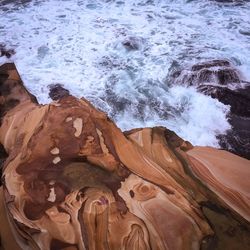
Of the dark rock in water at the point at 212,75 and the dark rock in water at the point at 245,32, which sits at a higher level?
the dark rock in water at the point at 245,32

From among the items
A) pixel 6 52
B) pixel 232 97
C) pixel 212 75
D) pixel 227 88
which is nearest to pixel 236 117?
pixel 232 97

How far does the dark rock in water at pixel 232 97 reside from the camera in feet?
13.5

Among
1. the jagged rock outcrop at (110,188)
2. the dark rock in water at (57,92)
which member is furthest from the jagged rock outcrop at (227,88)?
the dark rock in water at (57,92)

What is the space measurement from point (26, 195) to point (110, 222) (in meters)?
0.63

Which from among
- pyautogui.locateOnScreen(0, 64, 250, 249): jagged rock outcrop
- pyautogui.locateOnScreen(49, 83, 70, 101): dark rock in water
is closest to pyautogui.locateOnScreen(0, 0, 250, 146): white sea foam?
pyautogui.locateOnScreen(49, 83, 70, 101): dark rock in water

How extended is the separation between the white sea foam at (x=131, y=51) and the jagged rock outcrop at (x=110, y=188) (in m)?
1.05

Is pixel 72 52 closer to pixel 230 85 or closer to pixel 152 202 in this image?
pixel 230 85

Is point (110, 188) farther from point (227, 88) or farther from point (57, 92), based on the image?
point (227, 88)

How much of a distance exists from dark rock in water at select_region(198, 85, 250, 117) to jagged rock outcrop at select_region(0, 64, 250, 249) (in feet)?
4.58

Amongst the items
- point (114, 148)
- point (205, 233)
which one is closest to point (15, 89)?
point (114, 148)

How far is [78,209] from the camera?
7.55ft

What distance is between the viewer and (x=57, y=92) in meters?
4.53

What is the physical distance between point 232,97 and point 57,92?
89.2 inches

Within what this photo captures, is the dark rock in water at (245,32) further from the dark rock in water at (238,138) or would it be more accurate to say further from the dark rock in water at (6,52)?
the dark rock in water at (6,52)
